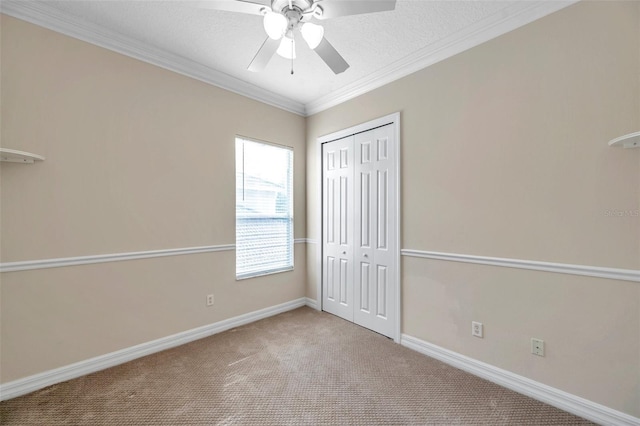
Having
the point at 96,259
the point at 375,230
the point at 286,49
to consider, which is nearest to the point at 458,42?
the point at 286,49

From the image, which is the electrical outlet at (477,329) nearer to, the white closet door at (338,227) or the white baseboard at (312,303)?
the white closet door at (338,227)

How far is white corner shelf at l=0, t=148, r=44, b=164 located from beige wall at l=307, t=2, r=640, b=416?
295 centimetres

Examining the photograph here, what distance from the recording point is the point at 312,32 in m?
1.60

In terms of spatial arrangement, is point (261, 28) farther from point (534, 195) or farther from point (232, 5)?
point (534, 195)

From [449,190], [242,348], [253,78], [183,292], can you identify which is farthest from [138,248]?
[449,190]

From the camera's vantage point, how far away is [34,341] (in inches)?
81.9

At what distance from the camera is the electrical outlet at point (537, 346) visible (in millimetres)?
2002

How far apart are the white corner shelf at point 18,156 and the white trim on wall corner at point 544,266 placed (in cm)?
310

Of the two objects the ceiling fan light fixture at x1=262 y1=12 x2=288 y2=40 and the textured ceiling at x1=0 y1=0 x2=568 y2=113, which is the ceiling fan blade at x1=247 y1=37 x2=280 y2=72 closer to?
the ceiling fan light fixture at x1=262 y1=12 x2=288 y2=40

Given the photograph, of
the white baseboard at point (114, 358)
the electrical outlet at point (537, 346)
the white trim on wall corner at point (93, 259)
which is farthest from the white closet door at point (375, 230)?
the white trim on wall corner at point (93, 259)

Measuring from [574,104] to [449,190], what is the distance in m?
0.98

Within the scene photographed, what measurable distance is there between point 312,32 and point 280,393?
2.40m

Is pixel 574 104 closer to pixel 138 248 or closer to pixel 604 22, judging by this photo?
pixel 604 22

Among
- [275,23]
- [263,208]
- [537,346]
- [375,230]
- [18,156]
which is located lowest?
[537,346]
